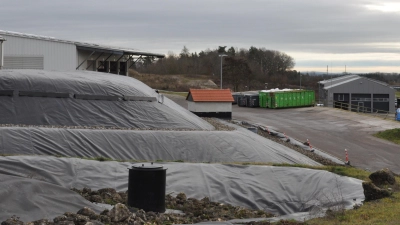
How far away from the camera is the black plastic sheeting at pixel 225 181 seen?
12.1 metres

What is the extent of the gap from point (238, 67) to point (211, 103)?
52.7 metres

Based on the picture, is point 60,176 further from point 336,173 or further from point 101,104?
point 101,104

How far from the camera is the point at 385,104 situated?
81.4m

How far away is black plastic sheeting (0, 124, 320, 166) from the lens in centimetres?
1639

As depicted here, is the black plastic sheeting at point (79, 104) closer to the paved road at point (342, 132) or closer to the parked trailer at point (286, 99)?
the paved road at point (342, 132)

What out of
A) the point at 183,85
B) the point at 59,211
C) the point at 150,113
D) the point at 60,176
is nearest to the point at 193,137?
the point at 150,113

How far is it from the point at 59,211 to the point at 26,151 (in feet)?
22.9

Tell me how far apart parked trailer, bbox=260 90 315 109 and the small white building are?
22485mm

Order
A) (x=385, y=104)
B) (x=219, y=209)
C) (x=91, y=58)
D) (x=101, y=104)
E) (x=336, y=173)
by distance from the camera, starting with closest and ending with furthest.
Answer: (x=219, y=209) → (x=336, y=173) → (x=101, y=104) → (x=91, y=58) → (x=385, y=104)

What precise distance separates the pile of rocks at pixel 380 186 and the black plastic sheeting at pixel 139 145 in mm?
5131

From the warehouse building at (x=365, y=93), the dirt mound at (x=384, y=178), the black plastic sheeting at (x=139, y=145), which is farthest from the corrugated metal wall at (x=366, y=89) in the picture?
the dirt mound at (x=384, y=178)

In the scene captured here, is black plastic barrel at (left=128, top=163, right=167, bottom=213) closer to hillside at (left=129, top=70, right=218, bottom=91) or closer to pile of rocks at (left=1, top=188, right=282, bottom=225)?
pile of rocks at (left=1, top=188, right=282, bottom=225)

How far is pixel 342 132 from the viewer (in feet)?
121

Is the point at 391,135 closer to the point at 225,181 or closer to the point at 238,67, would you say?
the point at 225,181
